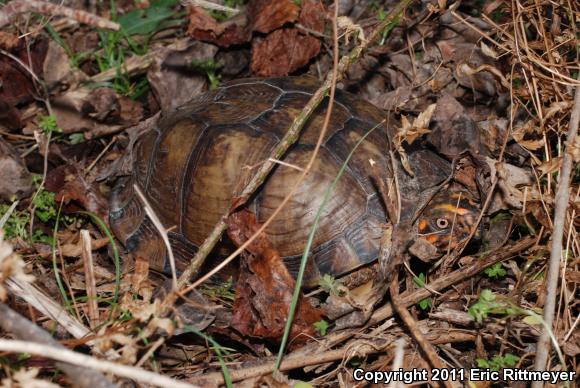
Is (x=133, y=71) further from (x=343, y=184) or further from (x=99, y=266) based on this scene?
(x=343, y=184)

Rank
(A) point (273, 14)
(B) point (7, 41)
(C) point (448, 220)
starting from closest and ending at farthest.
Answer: (C) point (448, 220), (B) point (7, 41), (A) point (273, 14)

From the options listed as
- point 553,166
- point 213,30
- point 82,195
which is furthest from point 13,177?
point 553,166

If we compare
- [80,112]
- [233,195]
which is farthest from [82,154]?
[233,195]

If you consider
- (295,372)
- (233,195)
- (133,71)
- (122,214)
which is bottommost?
(295,372)

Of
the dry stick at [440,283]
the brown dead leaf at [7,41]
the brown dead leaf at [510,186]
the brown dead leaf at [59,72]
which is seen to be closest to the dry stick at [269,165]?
the dry stick at [440,283]

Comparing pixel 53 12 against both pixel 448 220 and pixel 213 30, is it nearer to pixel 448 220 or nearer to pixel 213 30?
pixel 448 220

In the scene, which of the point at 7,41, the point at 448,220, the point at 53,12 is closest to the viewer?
the point at 53,12

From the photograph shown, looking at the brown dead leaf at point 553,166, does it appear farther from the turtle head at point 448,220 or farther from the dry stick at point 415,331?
the dry stick at point 415,331
